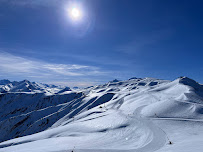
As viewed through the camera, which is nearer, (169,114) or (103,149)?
(103,149)

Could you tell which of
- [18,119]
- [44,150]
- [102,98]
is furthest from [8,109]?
[44,150]

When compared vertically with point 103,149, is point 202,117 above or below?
above

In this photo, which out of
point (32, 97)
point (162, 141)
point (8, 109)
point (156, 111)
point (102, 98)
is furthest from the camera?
point (32, 97)

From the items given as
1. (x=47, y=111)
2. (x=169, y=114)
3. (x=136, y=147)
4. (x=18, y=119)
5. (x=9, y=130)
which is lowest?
(x=9, y=130)

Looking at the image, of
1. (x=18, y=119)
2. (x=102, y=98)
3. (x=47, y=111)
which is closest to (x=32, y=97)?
(x=18, y=119)

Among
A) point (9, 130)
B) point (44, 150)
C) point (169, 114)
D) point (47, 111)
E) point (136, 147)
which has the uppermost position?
point (169, 114)

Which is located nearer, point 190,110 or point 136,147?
point 136,147

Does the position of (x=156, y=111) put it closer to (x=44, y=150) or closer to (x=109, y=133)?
(x=109, y=133)

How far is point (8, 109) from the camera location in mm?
164375

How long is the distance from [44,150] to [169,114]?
2183 centimetres

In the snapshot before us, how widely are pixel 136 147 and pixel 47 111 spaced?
4430 inches

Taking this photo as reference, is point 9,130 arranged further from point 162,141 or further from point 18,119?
point 162,141

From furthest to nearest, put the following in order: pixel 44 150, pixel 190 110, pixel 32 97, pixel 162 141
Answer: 1. pixel 32 97
2. pixel 190 110
3. pixel 162 141
4. pixel 44 150

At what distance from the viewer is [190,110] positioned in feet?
71.5
